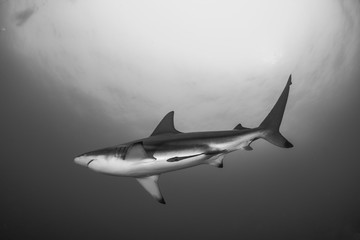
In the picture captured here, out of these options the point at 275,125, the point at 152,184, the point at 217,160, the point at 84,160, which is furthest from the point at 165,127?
the point at 275,125

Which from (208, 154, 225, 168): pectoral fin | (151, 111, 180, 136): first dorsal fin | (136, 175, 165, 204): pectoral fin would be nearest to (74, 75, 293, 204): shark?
(208, 154, 225, 168): pectoral fin

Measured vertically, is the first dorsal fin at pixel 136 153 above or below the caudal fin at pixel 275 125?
above

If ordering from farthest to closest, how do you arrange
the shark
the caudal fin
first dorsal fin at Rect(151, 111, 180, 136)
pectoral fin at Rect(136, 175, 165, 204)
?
first dorsal fin at Rect(151, 111, 180, 136)
pectoral fin at Rect(136, 175, 165, 204)
the caudal fin
the shark

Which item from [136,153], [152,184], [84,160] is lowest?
[152,184]

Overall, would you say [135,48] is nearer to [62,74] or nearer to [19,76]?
[62,74]

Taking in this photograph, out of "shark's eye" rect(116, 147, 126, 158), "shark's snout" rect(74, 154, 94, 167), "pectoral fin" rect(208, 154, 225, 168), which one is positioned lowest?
"pectoral fin" rect(208, 154, 225, 168)

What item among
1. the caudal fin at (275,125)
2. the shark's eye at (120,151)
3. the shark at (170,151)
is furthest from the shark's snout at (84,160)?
the caudal fin at (275,125)

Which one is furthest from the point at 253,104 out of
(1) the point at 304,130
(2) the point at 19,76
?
(2) the point at 19,76

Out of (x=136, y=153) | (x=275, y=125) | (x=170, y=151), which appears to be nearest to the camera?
(x=136, y=153)

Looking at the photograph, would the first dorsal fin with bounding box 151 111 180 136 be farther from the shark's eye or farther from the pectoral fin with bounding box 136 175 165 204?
the shark's eye

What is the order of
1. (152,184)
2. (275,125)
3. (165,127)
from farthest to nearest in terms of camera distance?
(165,127), (152,184), (275,125)

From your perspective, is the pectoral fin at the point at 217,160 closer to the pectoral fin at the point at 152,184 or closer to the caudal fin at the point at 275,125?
the caudal fin at the point at 275,125

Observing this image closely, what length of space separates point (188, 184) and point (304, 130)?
51.1 m

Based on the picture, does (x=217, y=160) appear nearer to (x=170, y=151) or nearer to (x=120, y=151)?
(x=170, y=151)
